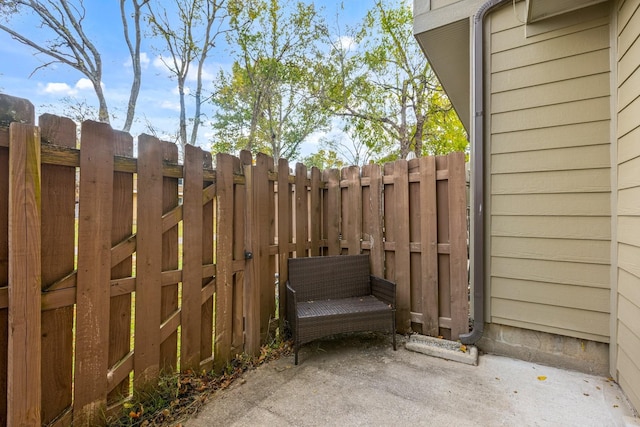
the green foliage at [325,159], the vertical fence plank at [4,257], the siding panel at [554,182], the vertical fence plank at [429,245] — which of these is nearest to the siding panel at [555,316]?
the vertical fence plank at [429,245]

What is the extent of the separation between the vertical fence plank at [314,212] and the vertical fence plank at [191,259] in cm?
139

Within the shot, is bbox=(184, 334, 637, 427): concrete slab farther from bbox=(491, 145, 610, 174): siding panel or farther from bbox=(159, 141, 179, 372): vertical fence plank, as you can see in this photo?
bbox=(491, 145, 610, 174): siding panel

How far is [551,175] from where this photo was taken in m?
2.34

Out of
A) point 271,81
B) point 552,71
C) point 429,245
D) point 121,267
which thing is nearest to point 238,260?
point 121,267

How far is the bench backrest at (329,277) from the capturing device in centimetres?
285

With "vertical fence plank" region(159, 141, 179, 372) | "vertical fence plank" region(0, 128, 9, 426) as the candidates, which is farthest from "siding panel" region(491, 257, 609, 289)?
"vertical fence plank" region(0, 128, 9, 426)

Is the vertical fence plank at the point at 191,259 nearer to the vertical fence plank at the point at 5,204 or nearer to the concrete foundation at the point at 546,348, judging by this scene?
the vertical fence plank at the point at 5,204

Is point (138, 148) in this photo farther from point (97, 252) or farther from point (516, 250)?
point (516, 250)

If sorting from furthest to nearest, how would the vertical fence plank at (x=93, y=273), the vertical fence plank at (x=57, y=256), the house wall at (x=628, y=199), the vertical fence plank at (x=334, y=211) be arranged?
the vertical fence plank at (x=334, y=211)
the house wall at (x=628, y=199)
the vertical fence plank at (x=93, y=273)
the vertical fence plank at (x=57, y=256)

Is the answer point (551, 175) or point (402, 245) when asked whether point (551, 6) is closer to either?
point (551, 175)

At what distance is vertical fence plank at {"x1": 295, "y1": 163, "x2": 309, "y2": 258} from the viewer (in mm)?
3041

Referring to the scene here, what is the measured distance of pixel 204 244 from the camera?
2162mm

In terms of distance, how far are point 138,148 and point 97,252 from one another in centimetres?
62

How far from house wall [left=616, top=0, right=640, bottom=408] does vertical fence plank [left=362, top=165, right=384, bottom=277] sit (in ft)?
5.84
